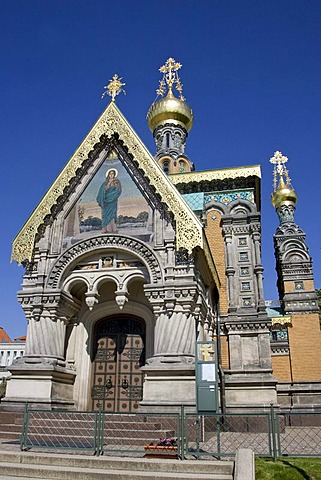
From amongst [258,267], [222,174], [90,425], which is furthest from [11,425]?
[222,174]

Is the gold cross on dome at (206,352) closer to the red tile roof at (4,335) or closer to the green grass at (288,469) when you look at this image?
the green grass at (288,469)

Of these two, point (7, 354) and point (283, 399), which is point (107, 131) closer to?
point (283, 399)

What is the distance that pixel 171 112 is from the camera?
29.3 m

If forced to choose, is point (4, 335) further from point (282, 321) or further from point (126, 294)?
point (126, 294)

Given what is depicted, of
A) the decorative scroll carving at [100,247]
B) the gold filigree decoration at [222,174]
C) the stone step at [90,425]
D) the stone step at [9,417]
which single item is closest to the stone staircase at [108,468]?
the stone step at [90,425]

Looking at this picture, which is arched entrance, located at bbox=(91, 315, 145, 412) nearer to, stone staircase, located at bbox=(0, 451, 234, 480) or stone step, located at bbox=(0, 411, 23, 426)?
stone step, located at bbox=(0, 411, 23, 426)

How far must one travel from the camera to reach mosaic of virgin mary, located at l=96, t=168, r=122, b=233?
13844mm

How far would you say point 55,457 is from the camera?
7.54 m

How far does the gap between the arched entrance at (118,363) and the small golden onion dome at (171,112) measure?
18428 millimetres

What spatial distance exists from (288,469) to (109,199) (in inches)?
370

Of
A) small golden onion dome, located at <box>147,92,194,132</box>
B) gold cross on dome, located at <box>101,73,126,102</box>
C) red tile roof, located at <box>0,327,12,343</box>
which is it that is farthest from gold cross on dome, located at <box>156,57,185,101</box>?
red tile roof, located at <box>0,327,12,343</box>

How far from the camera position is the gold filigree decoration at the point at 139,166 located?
12.7 m

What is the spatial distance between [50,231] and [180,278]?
180 inches

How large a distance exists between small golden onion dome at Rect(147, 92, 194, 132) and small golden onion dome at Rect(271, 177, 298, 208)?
10022 mm
